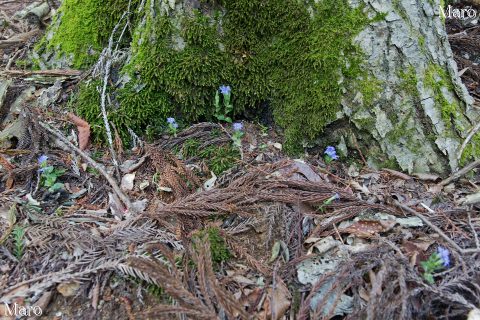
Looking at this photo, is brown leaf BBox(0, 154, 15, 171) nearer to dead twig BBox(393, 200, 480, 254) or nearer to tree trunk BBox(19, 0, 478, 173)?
tree trunk BBox(19, 0, 478, 173)

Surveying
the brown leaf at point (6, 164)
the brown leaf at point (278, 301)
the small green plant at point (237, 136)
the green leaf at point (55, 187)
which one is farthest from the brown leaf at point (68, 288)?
the small green plant at point (237, 136)

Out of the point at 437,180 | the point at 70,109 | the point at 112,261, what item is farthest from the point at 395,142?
the point at 70,109

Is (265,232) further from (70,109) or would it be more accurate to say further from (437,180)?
(70,109)

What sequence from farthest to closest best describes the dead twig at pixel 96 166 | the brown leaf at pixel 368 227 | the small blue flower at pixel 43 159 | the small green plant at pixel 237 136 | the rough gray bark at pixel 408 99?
the small green plant at pixel 237 136 → the rough gray bark at pixel 408 99 → the small blue flower at pixel 43 159 → the dead twig at pixel 96 166 → the brown leaf at pixel 368 227

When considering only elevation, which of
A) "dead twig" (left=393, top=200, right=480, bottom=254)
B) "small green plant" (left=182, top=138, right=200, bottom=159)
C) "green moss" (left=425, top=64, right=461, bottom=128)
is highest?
"green moss" (left=425, top=64, right=461, bottom=128)

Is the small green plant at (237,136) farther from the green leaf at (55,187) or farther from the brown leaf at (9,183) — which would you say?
the brown leaf at (9,183)

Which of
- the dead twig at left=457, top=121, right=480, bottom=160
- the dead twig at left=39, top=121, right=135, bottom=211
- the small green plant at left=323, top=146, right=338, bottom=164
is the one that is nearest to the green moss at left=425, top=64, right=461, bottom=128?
the dead twig at left=457, top=121, right=480, bottom=160
